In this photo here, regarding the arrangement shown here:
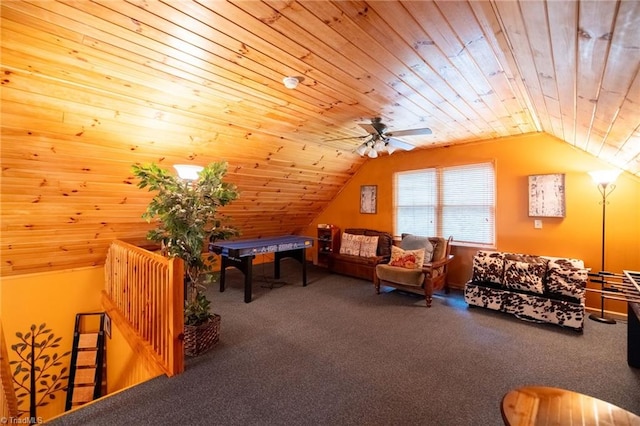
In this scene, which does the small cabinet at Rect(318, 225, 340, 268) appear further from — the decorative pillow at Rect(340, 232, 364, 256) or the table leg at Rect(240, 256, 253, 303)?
the table leg at Rect(240, 256, 253, 303)

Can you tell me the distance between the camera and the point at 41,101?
221 cm

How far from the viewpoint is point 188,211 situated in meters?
2.56

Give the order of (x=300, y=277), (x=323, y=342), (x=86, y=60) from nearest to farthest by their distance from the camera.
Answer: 1. (x=86, y=60)
2. (x=323, y=342)
3. (x=300, y=277)

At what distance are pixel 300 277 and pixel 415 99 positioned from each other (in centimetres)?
383

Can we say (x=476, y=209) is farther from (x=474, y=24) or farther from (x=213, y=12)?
(x=213, y=12)

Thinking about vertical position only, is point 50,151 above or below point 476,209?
above

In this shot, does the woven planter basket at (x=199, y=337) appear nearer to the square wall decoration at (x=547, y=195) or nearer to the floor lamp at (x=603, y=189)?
the floor lamp at (x=603, y=189)

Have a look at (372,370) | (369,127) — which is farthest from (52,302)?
(369,127)

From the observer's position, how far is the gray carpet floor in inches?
74.5

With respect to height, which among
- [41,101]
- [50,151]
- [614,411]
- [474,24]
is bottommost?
[614,411]

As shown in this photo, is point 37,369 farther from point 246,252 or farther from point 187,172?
point 187,172

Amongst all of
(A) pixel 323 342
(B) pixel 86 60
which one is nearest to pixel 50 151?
(B) pixel 86 60

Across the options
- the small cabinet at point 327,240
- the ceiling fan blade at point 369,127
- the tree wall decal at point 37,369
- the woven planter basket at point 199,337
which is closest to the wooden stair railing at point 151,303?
the woven planter basket at point 199,337

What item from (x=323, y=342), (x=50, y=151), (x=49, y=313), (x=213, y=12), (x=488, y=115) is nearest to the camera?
(x=213, y=12)
